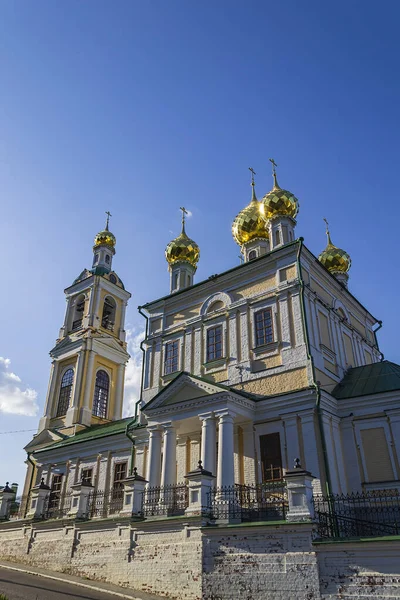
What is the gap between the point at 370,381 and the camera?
16.1 meters

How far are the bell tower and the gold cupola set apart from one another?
1054 centimetres

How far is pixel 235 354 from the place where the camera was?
17.7m

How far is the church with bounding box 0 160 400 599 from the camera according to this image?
568 inches

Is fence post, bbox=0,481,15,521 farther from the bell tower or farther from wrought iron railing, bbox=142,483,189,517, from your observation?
wrought iron railing, bbox=142,483,189,517

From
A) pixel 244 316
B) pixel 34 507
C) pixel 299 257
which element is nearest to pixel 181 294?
pixel 244 316

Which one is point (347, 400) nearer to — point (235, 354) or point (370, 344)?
point (235, 354)

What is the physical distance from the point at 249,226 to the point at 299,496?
14326 mm

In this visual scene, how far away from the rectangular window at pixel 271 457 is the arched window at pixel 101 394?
14.7 m

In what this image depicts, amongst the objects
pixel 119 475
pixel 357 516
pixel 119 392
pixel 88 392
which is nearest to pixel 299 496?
pixel 357 516

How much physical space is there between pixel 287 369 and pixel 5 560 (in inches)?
496

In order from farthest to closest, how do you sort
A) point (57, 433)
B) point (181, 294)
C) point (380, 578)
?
point (57, 433), point (181, 294), point (380, 578)

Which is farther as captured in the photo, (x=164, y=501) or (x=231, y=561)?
(x=164, y=501)

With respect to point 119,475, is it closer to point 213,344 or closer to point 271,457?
point 213,344

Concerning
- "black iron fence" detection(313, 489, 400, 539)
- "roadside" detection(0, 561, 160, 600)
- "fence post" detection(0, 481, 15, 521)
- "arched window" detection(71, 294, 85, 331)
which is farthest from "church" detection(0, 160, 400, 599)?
"arched window" detection(71, 294, 85, 331)
